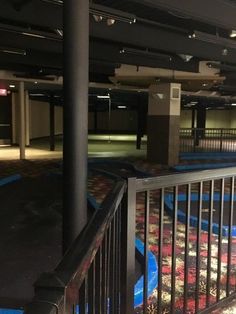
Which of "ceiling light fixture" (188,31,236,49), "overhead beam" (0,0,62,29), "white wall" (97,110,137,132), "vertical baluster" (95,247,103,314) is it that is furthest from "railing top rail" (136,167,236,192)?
"white wall" (97,110,137,132)

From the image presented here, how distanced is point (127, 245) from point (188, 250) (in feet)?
2.62

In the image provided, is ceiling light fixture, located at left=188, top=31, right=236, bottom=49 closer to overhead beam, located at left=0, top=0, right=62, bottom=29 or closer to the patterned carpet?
overhead beam, located at left=0, top=0, right=62, bottom=29

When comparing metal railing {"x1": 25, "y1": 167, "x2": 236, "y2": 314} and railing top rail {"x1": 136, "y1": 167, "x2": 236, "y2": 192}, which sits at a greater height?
railing top rail {"x1": 136, "y1": 167, "x2": 236, "y2": 192}

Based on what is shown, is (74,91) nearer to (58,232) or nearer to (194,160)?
(58,232)

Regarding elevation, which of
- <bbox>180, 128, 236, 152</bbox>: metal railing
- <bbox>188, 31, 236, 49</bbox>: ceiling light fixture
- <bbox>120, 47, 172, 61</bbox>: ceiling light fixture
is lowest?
<bbox>180, 128, 236, 152</bbox>: metal railing

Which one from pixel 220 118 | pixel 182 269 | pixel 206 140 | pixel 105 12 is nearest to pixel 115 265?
pixel 182 269

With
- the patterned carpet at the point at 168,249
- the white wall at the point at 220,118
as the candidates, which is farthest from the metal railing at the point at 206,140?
the white wall at the point at 220,118

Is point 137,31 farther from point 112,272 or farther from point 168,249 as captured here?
point 112,272

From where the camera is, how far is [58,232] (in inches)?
219

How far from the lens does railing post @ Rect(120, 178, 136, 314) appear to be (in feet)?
6.82

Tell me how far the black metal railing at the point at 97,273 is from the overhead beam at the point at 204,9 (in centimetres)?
322

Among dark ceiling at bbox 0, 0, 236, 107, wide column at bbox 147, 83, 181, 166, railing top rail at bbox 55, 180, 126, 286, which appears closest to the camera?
railing top rail at bbox 55, 180, 126, 286

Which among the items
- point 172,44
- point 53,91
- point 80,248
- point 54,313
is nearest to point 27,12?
point 172,44

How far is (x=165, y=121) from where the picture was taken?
12742 millimetres
